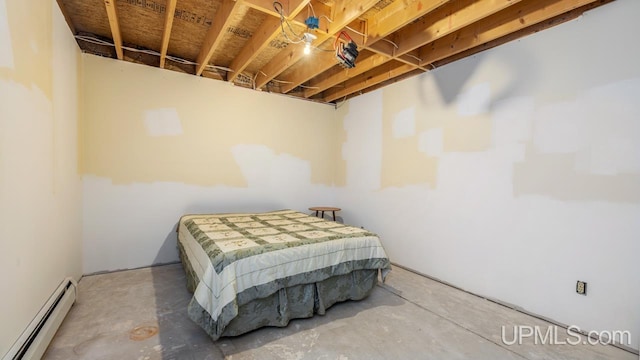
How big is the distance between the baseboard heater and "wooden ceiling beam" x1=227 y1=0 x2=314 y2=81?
2732 mm

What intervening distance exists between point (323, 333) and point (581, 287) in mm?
2068

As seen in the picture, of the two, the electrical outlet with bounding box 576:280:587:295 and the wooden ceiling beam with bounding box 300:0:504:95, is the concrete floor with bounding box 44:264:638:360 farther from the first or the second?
the wooden ceiling beam with bounding box 300:0:504:95

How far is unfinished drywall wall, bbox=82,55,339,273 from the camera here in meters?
3.16

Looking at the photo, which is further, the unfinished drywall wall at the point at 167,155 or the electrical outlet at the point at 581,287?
the unfinished drywall wall at the point at 167,155

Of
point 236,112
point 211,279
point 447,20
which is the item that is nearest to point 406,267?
point 211,279

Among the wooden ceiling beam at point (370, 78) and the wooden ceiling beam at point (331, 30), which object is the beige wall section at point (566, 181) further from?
the wooden ceiling beam at point (331, 30)

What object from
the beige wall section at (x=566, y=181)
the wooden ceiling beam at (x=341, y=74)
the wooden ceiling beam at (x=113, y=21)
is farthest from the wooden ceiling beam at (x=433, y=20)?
the wooden ceiling beam at (x=113, y=21)

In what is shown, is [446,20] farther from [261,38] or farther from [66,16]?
[66,16]

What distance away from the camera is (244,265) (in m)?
1.98

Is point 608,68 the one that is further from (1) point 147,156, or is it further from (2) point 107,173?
(2) point 107,173

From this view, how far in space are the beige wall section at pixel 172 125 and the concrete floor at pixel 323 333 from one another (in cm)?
146

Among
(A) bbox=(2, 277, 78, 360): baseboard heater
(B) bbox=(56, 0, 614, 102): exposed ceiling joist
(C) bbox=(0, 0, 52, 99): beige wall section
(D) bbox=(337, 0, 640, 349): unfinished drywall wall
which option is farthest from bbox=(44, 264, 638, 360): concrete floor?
(B) bbox=(56, 0, 614, 102): exposed ceiling joist

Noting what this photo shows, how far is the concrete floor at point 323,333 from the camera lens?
184cm

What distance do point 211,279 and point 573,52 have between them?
334 cm
